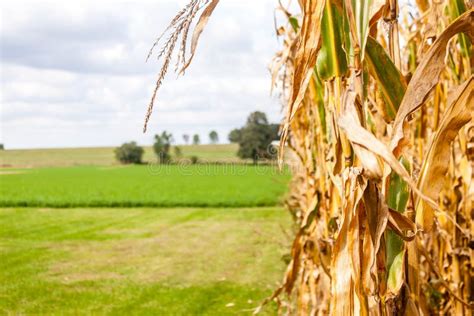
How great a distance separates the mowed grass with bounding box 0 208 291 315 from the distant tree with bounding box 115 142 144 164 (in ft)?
133

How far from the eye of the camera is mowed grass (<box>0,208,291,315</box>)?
16.2 feet

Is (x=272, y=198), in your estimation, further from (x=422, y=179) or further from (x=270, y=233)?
(x=422, y=179)

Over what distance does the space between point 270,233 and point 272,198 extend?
6517 mm

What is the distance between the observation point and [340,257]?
3.66 ft

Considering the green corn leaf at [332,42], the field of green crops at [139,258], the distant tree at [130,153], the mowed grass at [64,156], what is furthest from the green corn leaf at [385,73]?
the distant tree at [130,153]

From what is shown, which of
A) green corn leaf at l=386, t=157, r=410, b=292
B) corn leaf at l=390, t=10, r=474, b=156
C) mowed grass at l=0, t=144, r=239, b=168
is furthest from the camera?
mowed grass at l=0, t=144, r=239, b=168

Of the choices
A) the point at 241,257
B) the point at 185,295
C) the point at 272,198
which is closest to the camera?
the point at 185,295

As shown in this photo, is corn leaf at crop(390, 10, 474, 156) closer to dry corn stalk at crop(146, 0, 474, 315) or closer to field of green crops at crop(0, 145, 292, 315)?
dry corn stalk at crop(146, 0, 474, 315)

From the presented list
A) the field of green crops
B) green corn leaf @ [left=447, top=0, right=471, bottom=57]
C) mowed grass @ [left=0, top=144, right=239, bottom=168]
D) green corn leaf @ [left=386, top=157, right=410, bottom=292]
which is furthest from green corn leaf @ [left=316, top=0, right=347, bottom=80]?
mowed grass @ [left=0, top=144, right=239, bottom=168]

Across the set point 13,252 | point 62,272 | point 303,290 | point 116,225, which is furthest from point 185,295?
point 116,225

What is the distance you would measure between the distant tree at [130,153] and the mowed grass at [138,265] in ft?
133

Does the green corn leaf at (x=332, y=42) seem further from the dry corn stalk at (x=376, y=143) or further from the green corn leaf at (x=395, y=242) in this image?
the green corn leaf at (x=395, y=242)

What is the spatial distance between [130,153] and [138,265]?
46.5m

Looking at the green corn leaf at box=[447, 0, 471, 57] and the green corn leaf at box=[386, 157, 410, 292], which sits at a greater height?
the green corn leaf at box=[447, 0, 471, 57]
